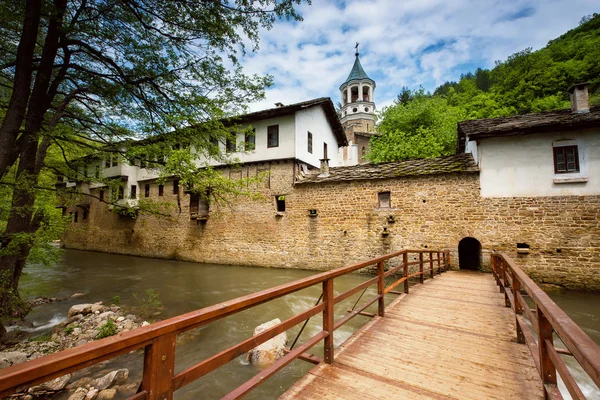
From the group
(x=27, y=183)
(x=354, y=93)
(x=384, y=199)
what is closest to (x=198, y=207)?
(x=384, y=199)

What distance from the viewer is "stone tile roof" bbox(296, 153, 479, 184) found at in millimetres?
10539

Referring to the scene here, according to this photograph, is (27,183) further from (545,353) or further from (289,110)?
(289,110)

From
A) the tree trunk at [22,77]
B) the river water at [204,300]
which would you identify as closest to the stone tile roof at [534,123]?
the river water at [204,300]

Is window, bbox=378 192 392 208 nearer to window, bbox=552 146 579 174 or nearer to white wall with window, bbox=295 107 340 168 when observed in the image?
white wall with window, bbox=295 107 340 168

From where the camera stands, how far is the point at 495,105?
21656 mm

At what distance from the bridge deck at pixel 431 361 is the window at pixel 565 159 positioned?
24.8ft

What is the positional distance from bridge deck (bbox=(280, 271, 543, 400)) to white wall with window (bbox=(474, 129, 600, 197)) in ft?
22.3

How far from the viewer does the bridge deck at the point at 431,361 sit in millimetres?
2400

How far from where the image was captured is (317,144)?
Result: 15.8 meters

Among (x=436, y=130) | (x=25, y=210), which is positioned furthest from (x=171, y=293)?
(x=436, y=130)

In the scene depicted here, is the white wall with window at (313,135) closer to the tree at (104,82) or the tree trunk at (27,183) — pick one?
the tree at (104,82)

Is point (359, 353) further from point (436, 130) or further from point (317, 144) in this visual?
point (436, 130)

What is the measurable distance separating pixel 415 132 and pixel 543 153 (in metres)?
11.3

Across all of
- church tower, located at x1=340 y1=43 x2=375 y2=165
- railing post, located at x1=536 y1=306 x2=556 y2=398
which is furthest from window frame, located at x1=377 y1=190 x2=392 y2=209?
church tower, located at x1=340 y1=43 x2=375 y2=165
